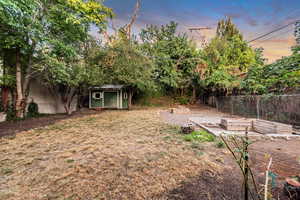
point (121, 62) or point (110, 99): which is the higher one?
point (121, 62)

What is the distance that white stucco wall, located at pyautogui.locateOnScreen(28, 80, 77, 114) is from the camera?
8.13 m

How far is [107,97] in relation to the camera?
13.1m

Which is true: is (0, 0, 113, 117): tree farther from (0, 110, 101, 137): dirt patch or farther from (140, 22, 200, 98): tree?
(140, 22, 200, 98): tree

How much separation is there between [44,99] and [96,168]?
8822 mm

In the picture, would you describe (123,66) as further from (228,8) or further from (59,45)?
(228,8)

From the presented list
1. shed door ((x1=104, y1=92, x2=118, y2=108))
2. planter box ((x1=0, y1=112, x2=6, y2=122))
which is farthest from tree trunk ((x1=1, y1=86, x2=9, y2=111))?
shed door ((x1=104, y1=92, x2=118, y2=108))

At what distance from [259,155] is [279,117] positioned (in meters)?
4.39

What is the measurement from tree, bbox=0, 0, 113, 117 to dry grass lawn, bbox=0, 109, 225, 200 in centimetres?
396

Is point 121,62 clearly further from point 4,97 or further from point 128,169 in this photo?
point 128,169

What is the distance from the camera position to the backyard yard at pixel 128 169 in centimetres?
168

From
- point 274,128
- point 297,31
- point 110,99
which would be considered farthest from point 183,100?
point 274,128

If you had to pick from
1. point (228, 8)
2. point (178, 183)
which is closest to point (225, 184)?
point (178, 183)

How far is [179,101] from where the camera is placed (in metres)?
16.3

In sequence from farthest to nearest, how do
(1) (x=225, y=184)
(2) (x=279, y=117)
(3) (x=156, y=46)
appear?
(3) (x=156, y=46) < (2) (x=279, y=117) < (1) (x=225, y=184)
